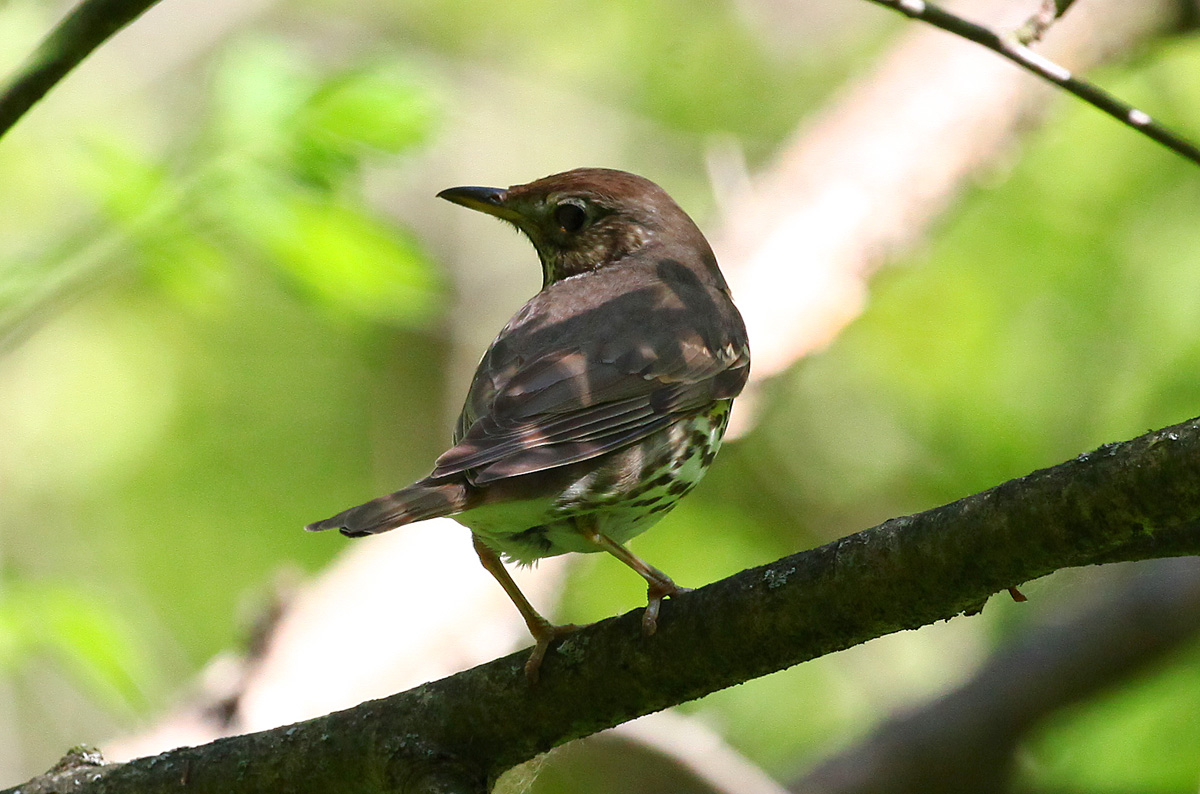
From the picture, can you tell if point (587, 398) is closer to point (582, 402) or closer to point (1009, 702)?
point (582, 402)

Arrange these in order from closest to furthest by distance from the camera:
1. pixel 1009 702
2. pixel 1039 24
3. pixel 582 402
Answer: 1. pixel 1039 24
2. pixel 582 402
3. pixel 1009 702

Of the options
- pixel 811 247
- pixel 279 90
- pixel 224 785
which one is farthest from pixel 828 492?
pixel 224 785

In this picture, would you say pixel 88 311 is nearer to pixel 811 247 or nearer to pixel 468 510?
pixel 811 247

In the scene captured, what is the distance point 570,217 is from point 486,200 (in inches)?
15.3

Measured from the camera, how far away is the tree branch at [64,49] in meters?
2.99

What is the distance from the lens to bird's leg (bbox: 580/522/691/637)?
11.3 feet

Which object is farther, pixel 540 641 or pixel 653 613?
pixel 540 641

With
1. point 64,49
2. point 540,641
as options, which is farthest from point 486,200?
point 64,49

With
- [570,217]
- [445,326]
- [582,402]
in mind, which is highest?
[445,326]

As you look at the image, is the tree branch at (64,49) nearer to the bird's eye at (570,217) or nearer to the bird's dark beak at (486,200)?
the bird's dark beak at (486,200)

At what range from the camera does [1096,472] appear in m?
2.71

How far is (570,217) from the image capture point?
19.0ft

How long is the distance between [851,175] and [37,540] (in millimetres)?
7096

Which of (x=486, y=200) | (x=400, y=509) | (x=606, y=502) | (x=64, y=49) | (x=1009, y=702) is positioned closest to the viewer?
(x=64, y=49)
